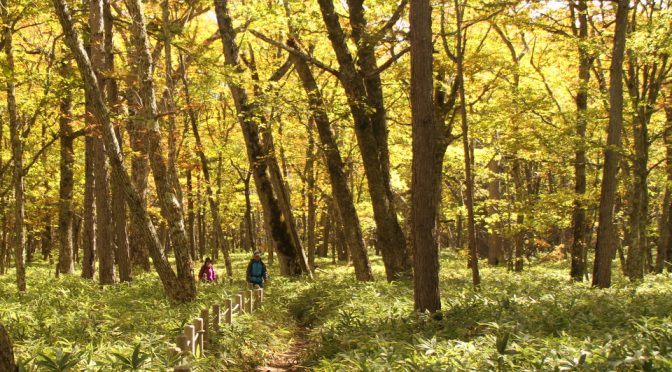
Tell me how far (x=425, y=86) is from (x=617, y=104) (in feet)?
23.1

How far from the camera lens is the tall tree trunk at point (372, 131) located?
1412 centimetres

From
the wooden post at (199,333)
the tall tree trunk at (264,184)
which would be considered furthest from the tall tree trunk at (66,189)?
the wooden post at (199,333)

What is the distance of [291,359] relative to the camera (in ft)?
35.2

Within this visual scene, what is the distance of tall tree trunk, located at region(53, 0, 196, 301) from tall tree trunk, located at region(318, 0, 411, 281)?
5269 mm

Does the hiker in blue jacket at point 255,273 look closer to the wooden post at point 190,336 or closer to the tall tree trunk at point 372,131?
the tall tree trunk at point 372,131

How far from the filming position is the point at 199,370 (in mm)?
7668

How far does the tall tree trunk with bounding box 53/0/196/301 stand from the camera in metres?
11.0

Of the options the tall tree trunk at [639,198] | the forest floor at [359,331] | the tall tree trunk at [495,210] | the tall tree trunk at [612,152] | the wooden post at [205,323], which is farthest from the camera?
the tall tree trunk at [495,210]

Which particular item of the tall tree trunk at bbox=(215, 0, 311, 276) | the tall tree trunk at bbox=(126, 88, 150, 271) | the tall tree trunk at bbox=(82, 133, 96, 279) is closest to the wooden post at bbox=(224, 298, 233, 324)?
the tall tree trunk at bbox=(126, 88, 150, 271)

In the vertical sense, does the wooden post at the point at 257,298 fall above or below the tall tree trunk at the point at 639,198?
below

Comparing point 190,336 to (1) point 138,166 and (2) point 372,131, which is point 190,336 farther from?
(1) point 138,166

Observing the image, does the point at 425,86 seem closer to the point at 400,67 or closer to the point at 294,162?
the point at 400,67

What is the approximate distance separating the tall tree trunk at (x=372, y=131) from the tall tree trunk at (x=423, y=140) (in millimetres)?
4759

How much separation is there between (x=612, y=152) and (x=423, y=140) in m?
7.02
